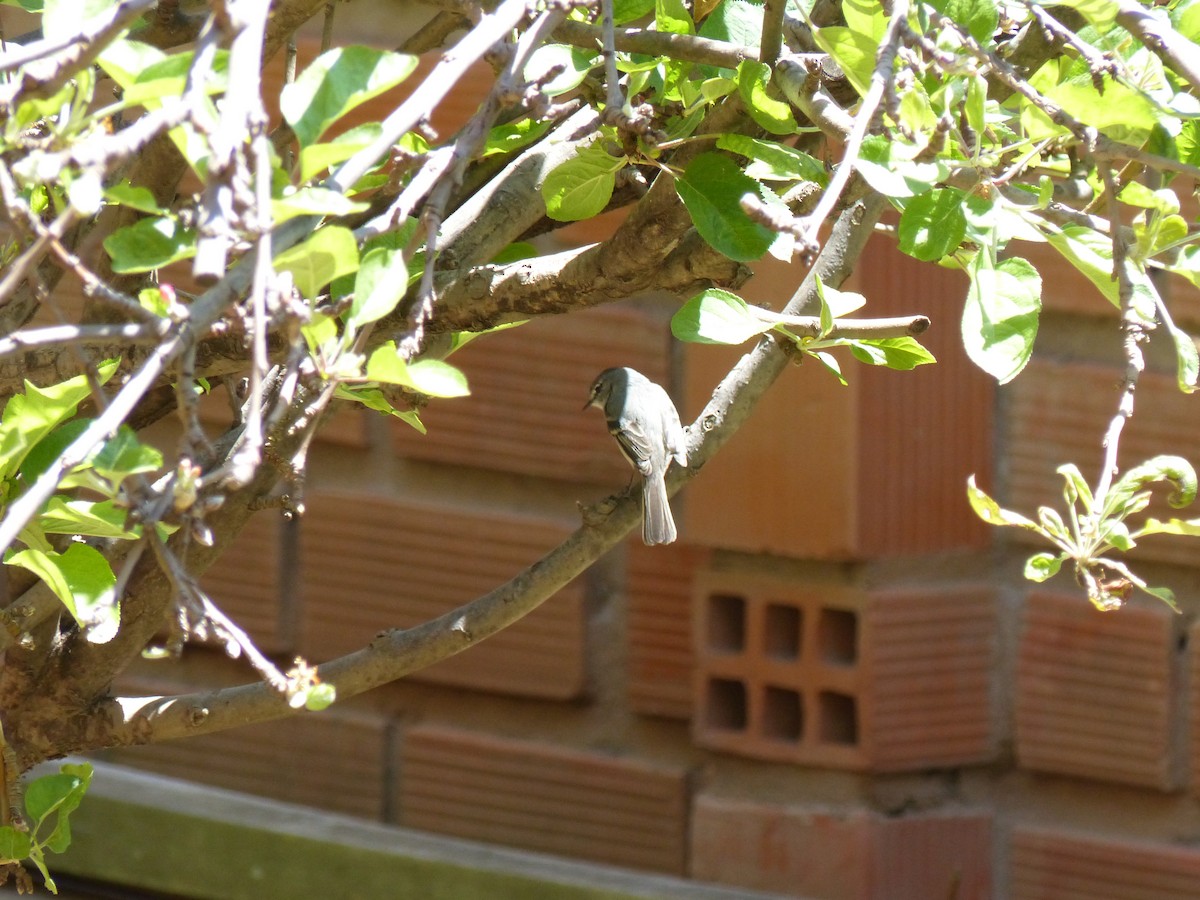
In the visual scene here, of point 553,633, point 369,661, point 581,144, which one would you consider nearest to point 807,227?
point 581,144

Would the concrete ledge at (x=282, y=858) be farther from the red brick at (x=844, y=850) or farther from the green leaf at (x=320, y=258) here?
the green leaf at (x=320, y=258)

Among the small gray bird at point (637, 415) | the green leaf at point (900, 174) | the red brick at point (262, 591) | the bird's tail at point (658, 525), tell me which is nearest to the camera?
the green leaf at point (900, 174)

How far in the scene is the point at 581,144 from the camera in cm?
102

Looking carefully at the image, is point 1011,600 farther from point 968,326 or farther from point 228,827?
point 968,326

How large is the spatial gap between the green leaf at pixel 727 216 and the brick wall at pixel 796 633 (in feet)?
3.54

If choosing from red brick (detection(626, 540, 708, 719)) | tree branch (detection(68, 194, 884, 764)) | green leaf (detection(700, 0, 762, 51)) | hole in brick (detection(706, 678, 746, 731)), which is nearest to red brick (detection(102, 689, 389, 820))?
red brick (detection(626, 540, 708, 719))

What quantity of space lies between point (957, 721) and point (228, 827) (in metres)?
1.12

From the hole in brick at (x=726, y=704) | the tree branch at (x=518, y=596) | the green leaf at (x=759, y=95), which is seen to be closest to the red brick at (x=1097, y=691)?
the hole in brick at (x=726, y=704)

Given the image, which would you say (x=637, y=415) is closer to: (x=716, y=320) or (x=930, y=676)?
(x=930, y=676)

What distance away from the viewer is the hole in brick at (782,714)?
2137 millimetres

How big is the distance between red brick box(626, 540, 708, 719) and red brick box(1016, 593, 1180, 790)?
1.59 ft

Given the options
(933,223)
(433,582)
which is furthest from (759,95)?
(433,582)

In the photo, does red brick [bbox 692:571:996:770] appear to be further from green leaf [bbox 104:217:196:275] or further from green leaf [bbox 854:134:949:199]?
green leaf [bbox 104:217:196:275]

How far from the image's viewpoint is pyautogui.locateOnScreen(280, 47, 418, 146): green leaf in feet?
2.15
